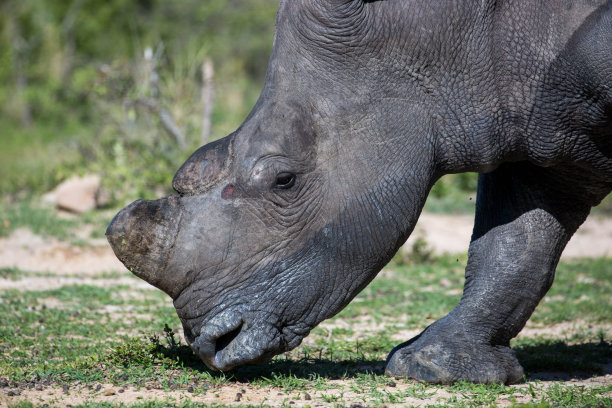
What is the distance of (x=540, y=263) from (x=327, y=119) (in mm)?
1639

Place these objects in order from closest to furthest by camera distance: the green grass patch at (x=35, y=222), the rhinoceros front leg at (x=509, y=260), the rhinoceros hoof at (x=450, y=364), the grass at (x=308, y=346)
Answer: the grass at (x=308, y=346) → the rhinoceros hoof at (x=450, y=364) → the rhinoceros front leg at (x=509, y=260) → the green grass patch at (x=35, y=222)

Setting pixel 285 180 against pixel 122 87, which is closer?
pixel 285 180

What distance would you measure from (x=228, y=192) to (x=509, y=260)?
1.74 m

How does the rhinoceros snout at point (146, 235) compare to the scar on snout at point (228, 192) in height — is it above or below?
below

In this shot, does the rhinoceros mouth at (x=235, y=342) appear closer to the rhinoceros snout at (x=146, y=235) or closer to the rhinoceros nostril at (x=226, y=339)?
the rhinoceros nostril at (x=226, y=339)

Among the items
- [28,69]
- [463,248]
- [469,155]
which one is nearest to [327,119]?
[469,155]

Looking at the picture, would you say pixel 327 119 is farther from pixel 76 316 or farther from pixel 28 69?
pixel 28 69

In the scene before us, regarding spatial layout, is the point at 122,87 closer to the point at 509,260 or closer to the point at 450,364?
the point at 509,260

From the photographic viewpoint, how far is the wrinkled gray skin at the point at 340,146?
3.64 meters

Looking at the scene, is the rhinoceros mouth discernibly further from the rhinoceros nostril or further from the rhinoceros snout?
the rhinoceros snout

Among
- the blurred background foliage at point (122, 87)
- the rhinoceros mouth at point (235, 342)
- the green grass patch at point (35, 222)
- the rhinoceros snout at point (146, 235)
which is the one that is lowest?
the rhinoceros mouth at point (235, 342)

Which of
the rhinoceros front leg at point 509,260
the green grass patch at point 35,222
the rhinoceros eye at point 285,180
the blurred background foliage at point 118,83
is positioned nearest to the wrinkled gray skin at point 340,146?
the rhinoceros eye at point 285,180

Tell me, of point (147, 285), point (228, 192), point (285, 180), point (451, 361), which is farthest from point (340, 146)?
point (147, 285)

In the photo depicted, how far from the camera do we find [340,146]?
3.68m
